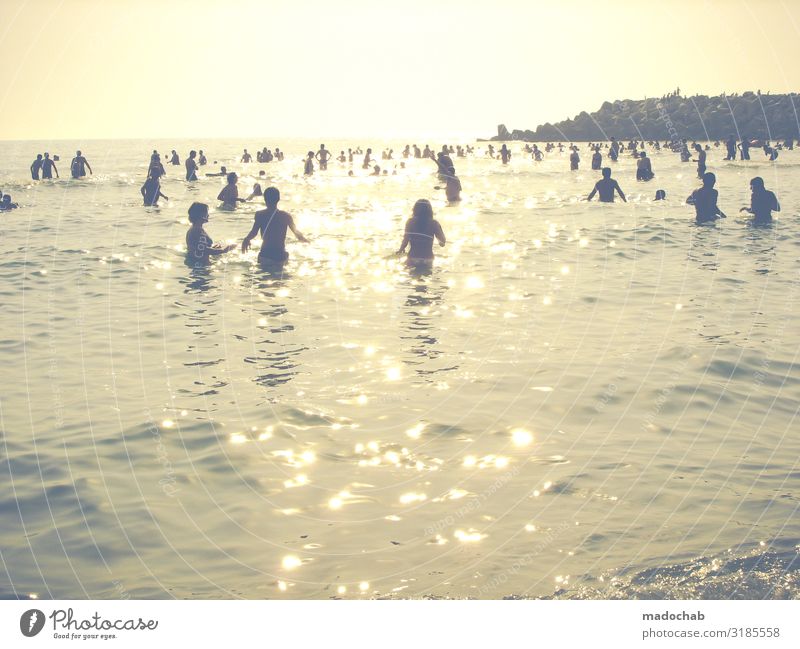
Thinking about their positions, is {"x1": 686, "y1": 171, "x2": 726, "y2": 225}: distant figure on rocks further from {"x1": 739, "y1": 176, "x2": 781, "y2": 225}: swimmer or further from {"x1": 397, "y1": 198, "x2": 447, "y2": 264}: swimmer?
{"x1": 397, "y1": 198, "x2": 447, "y2": 264}: swimmer

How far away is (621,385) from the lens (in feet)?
30.2

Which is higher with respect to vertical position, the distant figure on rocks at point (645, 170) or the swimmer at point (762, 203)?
the distant figure on rocks at point (645, 170)

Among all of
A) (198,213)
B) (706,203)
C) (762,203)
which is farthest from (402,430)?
(762,203)

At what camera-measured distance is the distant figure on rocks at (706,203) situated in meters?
23.2

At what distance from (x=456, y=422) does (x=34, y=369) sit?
19.3 feet

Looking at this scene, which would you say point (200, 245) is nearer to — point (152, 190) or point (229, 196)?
point (229, 196)

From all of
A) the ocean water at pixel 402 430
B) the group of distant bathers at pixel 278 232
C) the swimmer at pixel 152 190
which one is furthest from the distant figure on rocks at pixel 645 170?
the group of distant bathers at pixel 278 232

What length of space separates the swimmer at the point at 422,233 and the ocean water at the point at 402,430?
69 centimetres

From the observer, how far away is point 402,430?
25.8 ft

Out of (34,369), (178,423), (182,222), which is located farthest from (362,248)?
(178,423)

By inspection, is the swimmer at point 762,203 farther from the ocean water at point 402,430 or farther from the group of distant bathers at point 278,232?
the group of distant bathers at point 278,232

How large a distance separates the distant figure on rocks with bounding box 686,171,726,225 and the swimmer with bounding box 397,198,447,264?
10.3 m
